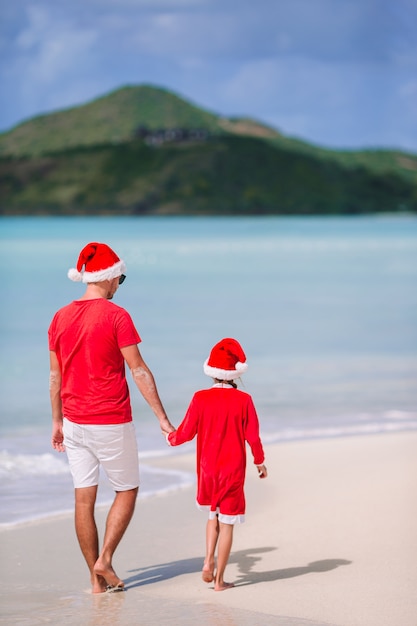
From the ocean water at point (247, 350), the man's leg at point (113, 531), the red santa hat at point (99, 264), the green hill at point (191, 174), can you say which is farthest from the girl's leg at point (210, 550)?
the green hill at point (191, 174)

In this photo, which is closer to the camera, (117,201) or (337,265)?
(337,265)

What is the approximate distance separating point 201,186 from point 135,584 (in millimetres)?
114257

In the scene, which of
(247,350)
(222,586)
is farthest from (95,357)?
(247,350)

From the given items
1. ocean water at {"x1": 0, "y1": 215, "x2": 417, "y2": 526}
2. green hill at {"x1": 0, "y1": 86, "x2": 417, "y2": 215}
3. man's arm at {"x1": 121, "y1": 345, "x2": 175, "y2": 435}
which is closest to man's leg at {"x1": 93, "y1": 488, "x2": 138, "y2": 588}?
man's arm at {"x1": 121, "y1": 345, "x2": 175, "y2": 435}

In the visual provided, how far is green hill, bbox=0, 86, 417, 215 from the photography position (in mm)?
112812

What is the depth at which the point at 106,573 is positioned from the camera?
3.32 metres

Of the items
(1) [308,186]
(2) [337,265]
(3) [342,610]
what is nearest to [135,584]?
(3) [342,610]

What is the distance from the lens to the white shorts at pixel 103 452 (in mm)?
3240

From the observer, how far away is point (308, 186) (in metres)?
116

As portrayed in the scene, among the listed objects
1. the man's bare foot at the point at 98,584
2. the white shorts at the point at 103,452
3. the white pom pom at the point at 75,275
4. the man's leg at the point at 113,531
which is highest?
the white pom pom at the point at 75,275

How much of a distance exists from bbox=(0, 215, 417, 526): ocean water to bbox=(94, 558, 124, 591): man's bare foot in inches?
44.7

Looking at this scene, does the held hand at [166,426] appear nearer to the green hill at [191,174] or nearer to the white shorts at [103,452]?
the white shorts at [103,452]

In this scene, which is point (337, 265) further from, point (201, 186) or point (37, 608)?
point (201, 186)

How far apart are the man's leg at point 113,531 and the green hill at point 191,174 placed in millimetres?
108689
